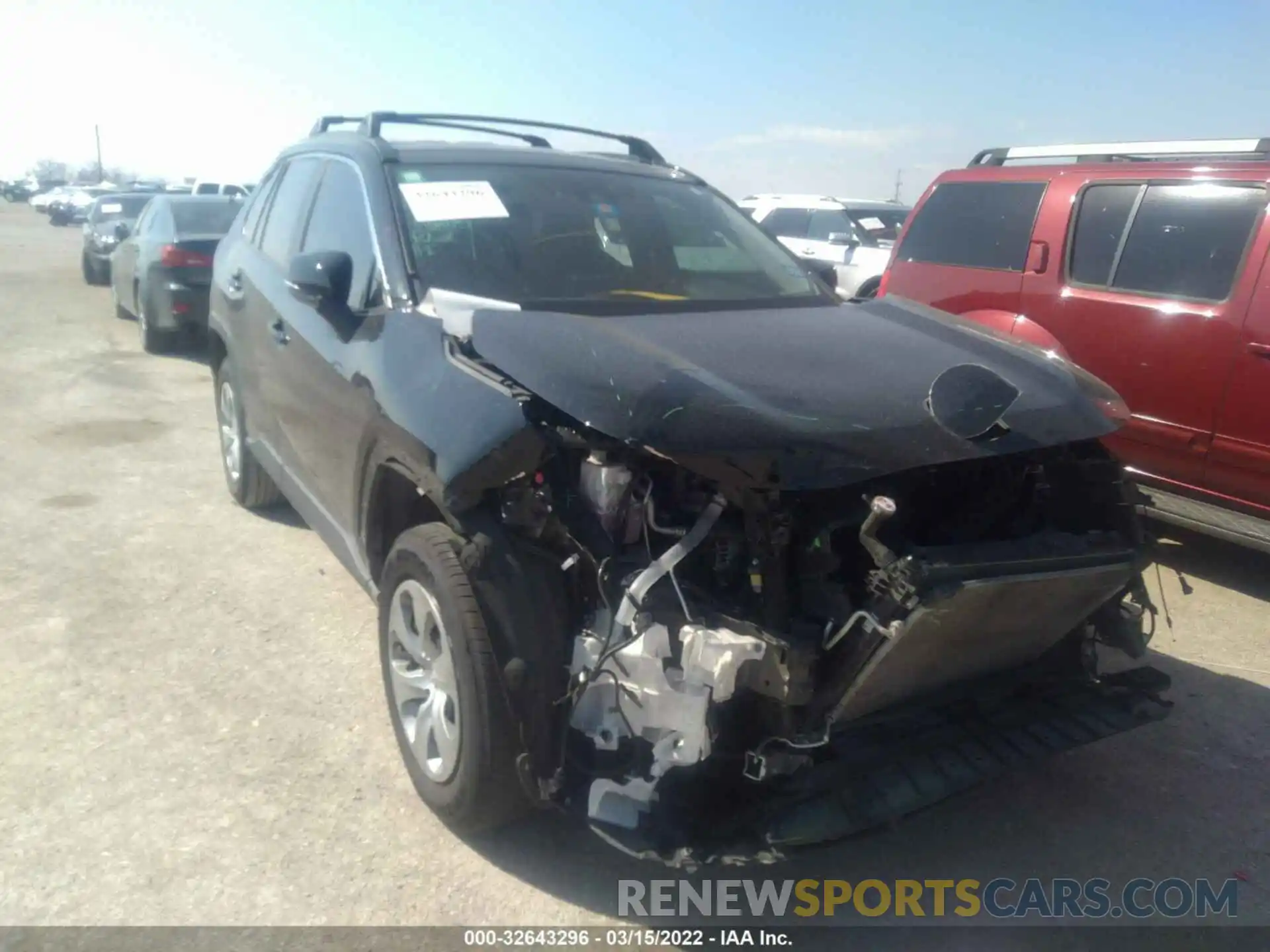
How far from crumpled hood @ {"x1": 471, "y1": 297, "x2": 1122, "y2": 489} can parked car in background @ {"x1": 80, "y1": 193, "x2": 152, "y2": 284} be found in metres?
16.2

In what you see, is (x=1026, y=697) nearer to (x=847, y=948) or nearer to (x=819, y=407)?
(x=847, y=948)

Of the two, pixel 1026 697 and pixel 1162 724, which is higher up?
pixel 1026 697

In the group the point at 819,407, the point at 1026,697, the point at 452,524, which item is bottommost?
the point at 1026,697

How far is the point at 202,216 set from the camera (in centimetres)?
1122

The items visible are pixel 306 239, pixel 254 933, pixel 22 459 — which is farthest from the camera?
pixel 22 459

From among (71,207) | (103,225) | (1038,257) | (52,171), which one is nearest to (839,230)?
(1038,257)

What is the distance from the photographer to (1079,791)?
3396mm

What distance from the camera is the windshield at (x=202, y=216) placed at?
35.5 ft

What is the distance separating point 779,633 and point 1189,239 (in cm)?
414

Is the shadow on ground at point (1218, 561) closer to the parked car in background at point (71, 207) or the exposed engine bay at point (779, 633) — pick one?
the exposed engine bay at point (779, 633)

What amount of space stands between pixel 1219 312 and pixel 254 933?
4.93m

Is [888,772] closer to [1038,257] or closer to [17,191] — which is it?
[1038,257]

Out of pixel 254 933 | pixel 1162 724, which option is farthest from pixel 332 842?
pixel 1162 724

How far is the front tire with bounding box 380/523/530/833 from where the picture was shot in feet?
8.88
